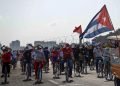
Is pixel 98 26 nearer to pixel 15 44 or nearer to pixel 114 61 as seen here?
pixel 114 61

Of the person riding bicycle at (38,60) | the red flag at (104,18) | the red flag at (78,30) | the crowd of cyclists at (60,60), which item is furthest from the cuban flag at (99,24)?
the red flag at (78,30)

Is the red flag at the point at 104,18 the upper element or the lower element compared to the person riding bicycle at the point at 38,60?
upper

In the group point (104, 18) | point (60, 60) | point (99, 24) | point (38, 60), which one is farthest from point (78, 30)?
point (104, 18)

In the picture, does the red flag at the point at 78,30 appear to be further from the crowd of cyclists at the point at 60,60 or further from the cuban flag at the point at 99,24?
the cuban flag at the point at 99,24

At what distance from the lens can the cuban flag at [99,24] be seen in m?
17.6

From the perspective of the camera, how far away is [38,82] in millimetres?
19578

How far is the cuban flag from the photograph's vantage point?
17.6 meters

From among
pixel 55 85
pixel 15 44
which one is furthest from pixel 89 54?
pixel 15 44

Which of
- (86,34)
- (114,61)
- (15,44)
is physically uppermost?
(15,44)

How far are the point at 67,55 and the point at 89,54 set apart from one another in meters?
7.88

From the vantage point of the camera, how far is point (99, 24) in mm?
18781

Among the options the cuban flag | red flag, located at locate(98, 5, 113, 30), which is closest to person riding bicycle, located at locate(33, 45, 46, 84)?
the cuban flag

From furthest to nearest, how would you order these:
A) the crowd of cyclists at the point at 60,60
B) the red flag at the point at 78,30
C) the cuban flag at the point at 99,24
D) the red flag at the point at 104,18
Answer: the red flag at the point at 78,30 → the crowd of cyclists at the point at 60,60 → the cuban flag at the point at 99,24 → the red flag at the point at 104,18

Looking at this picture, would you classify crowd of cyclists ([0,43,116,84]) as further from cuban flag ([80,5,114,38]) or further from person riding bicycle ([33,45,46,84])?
cuban flag ([80,5,114,38])
